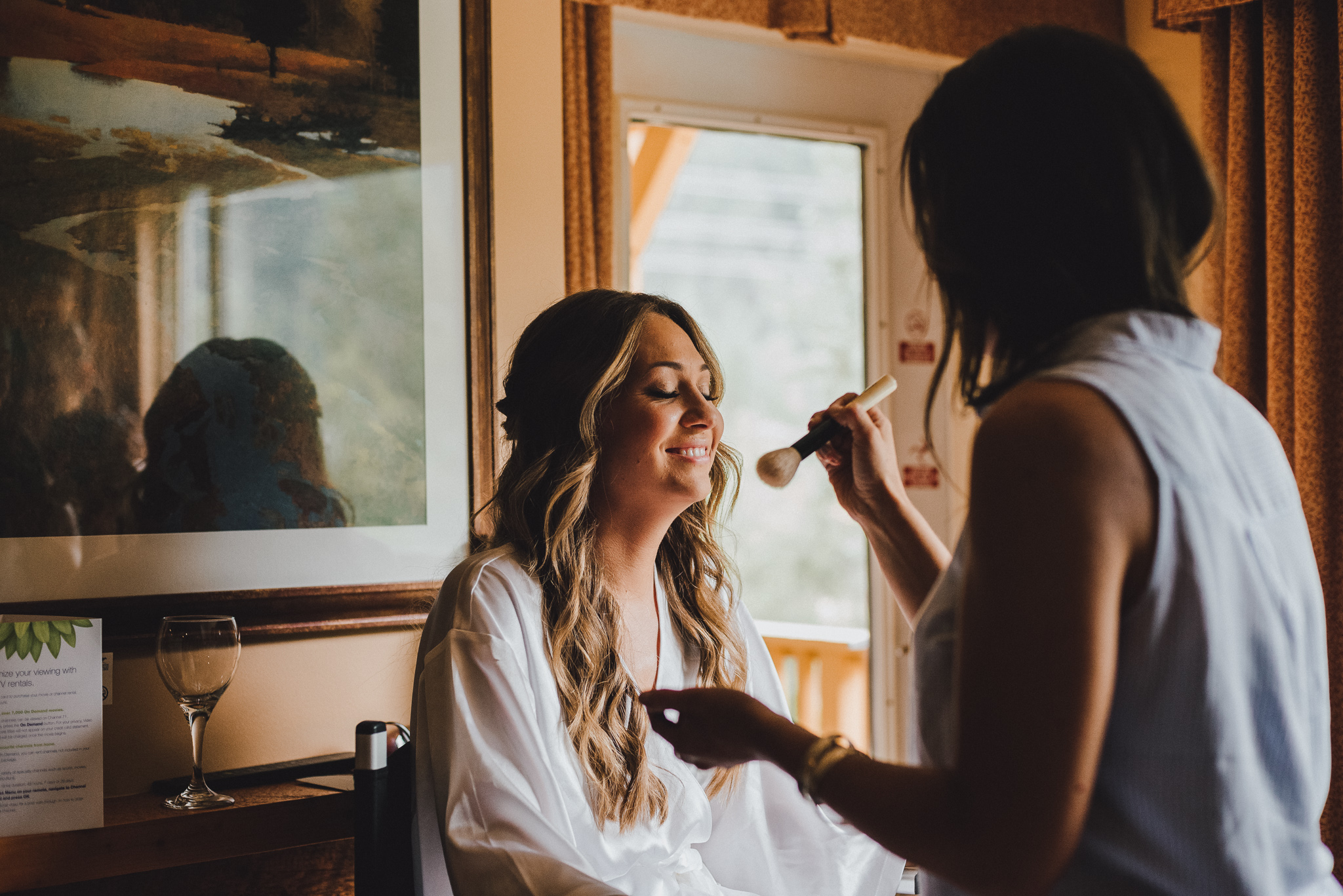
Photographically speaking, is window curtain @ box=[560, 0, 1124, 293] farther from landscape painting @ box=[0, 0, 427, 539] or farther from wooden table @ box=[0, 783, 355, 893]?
wooden table @ box=[0, 783, 355, 893]

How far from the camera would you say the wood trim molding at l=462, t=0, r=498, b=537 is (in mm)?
1661

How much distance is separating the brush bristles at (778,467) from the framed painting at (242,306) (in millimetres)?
581

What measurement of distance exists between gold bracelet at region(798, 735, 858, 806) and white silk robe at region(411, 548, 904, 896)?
0.40m

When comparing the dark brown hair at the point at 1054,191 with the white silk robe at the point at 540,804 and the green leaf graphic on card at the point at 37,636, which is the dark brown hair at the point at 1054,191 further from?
the green leaf graphic on card at the point at 37,636

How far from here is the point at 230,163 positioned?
1464 millimetres

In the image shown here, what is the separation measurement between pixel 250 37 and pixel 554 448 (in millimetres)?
768

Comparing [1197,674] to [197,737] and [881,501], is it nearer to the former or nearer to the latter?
[881,501]

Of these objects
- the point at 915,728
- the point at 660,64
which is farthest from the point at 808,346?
the point at 915,728

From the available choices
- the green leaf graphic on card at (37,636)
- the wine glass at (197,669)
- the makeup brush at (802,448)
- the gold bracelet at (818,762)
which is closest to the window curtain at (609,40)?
the makeup brush at (802,448)

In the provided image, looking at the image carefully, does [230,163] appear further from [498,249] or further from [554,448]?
[554,448]

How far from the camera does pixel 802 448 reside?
1287 millimetres

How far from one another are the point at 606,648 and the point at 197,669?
1.71 ft

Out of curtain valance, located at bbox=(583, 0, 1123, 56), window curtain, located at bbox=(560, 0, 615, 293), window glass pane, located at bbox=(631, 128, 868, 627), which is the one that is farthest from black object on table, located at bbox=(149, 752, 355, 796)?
curtain valance, located at bbox=(583, 0, 1123, 56)

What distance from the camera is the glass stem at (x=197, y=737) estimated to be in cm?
130
